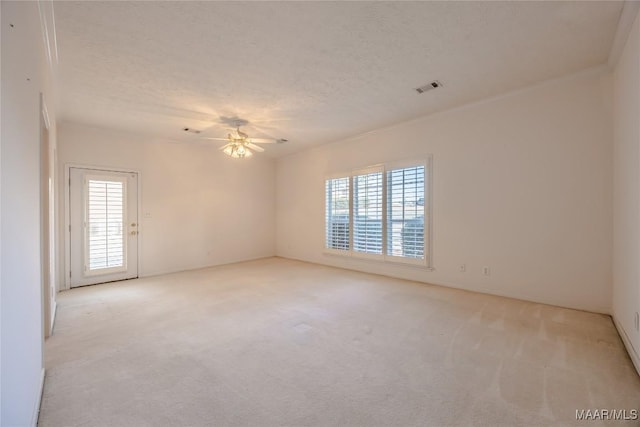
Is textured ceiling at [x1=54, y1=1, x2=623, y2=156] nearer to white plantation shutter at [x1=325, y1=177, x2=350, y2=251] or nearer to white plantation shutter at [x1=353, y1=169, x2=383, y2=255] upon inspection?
white plantation shutter at [x1=353, y1=169, x2=383, y2=255]

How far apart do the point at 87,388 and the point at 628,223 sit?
474 cm

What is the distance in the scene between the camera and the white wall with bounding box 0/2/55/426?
1.19 metres

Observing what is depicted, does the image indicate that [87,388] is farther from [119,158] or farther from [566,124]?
[566,124]

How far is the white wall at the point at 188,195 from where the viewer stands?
16.8ft

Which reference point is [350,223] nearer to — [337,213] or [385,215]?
[337,213]

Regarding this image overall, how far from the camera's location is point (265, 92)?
3660mm

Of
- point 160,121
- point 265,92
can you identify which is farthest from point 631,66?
point 160,121

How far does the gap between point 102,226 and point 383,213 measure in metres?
5.15

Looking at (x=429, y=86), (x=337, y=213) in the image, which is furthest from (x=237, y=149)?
(x=429, y=86)

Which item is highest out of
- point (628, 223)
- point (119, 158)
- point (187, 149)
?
point (187, 149)

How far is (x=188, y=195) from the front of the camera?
618cm

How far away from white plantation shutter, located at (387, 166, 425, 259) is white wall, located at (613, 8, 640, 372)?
7.51 ft

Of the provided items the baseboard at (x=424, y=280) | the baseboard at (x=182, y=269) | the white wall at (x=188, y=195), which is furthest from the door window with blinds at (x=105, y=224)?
the baseboard at (x=424, y=280)

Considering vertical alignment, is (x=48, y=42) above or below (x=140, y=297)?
above
